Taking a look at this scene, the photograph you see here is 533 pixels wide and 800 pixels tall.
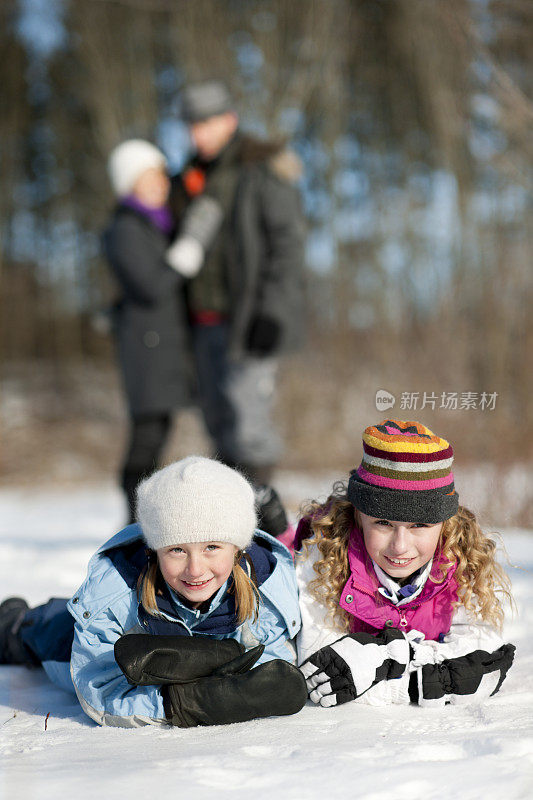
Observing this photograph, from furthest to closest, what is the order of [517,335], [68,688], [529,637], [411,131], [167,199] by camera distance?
[411,131] < [517,335] < [167,199] < [529,637] < [68,688]

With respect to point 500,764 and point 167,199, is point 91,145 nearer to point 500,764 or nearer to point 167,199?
point 167,199

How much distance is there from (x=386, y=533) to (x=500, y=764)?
558 millimetres

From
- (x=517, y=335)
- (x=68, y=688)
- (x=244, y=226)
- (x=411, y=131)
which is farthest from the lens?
(x=411, y=131)

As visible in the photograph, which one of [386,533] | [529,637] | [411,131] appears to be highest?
[411,131]

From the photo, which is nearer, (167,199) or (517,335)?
(167,199)

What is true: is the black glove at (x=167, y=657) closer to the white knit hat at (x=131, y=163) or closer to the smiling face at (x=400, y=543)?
the smiling face at (x=400, y=543)

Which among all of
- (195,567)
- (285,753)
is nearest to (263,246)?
(195,567)

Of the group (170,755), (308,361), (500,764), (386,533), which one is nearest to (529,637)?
(386,533)

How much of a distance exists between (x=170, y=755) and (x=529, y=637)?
4.12 feet

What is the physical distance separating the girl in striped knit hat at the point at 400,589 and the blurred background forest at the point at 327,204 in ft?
6.85

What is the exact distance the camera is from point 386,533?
184cm

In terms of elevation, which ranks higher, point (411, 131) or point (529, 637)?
point (411, 131)

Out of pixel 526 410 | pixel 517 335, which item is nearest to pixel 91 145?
pixel 517 335

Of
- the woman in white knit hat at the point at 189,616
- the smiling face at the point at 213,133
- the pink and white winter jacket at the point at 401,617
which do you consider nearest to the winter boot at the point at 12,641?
the woman in white knit hat at the point at 189,616
